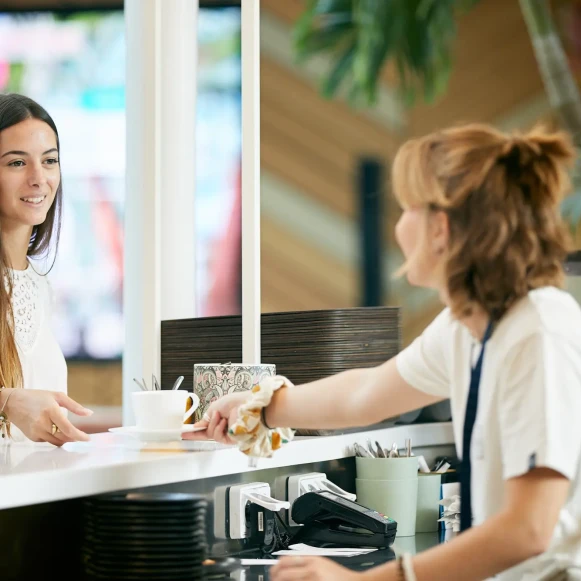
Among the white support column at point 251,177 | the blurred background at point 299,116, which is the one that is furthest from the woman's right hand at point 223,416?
the blurred background at point 299,116

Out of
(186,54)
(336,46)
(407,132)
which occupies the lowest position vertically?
(186,54)

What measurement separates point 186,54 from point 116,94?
3.65 metres

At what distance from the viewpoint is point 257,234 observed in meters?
2.27

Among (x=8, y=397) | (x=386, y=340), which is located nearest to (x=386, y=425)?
(x=386, y=340)

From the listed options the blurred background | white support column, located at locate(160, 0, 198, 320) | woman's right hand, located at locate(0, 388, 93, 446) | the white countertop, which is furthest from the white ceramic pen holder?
the blurred background

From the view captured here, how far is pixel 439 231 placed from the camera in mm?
1266

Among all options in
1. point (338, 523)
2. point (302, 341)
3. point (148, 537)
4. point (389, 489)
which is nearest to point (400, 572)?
point (148, 537)

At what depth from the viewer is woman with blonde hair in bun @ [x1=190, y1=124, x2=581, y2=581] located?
44.9 inches

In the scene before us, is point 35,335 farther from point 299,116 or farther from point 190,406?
point 299,116

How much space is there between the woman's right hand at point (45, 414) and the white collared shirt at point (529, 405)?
778mm

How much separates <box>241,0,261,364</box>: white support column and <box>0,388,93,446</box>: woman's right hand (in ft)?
1.80

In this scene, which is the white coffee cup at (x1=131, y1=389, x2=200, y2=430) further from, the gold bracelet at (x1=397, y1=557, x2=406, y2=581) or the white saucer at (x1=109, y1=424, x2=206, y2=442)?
the gold bracelet at (x1=397, y1=557, x2=406, y2=581)

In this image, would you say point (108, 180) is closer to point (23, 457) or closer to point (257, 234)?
point (257, 234)

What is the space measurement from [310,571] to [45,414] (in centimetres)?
73
